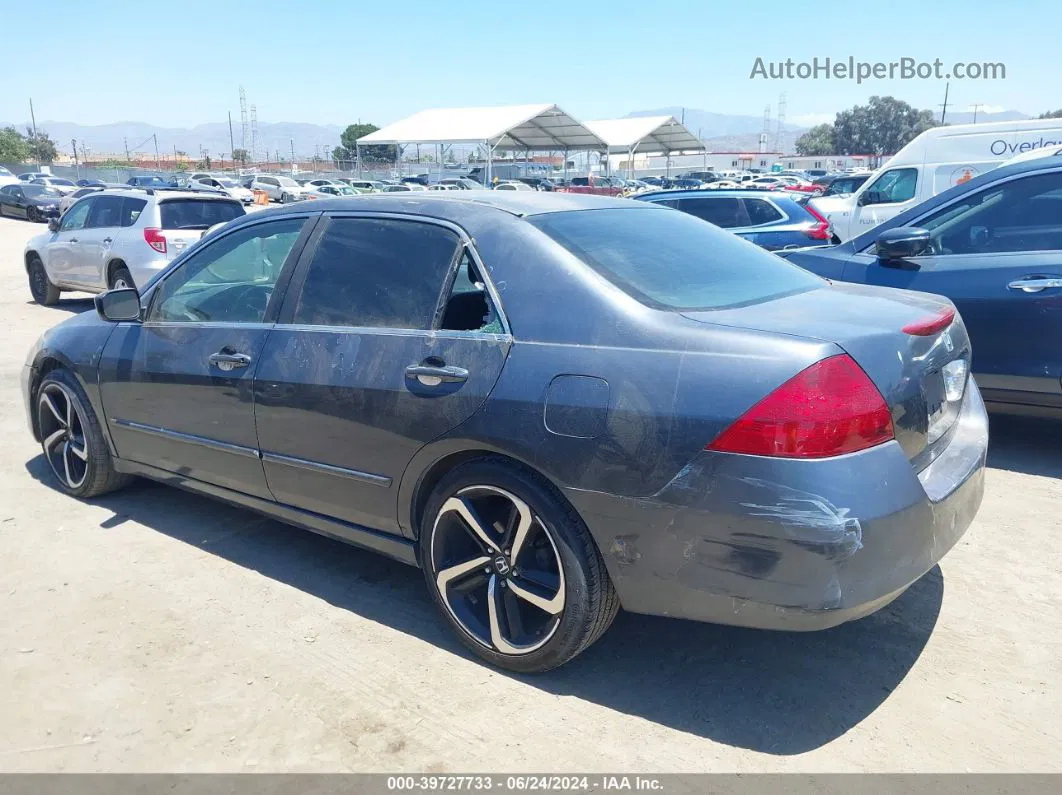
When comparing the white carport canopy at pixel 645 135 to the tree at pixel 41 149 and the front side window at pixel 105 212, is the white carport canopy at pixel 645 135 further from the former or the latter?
the tree at pixel 41 149

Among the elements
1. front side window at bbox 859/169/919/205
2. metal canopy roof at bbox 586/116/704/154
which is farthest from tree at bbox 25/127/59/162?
front side window at bbox 859/169/919/205

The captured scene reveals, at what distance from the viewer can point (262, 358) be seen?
11.7 ft

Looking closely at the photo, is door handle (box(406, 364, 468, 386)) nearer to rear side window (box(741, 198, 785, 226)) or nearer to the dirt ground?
the dirt ground

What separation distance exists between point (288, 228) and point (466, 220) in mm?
1042

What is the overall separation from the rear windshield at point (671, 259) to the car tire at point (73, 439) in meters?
2.88

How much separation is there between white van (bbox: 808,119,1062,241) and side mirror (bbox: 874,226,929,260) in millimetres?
8579

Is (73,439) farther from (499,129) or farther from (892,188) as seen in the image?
(499,129)

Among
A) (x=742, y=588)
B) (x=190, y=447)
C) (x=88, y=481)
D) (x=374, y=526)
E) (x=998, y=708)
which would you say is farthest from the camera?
(x=88, y=481)

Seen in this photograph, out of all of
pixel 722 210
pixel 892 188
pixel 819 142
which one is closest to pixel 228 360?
pixel 722 210

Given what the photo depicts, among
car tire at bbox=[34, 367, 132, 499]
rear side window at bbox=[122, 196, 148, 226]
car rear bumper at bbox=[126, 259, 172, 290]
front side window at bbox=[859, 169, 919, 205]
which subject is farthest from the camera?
front side window at bbox=[859, 169, 919, 205]

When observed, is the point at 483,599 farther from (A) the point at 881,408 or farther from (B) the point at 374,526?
(A) the point at 881,408

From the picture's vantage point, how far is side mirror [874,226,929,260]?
514cm

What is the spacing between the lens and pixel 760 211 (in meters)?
10.8
